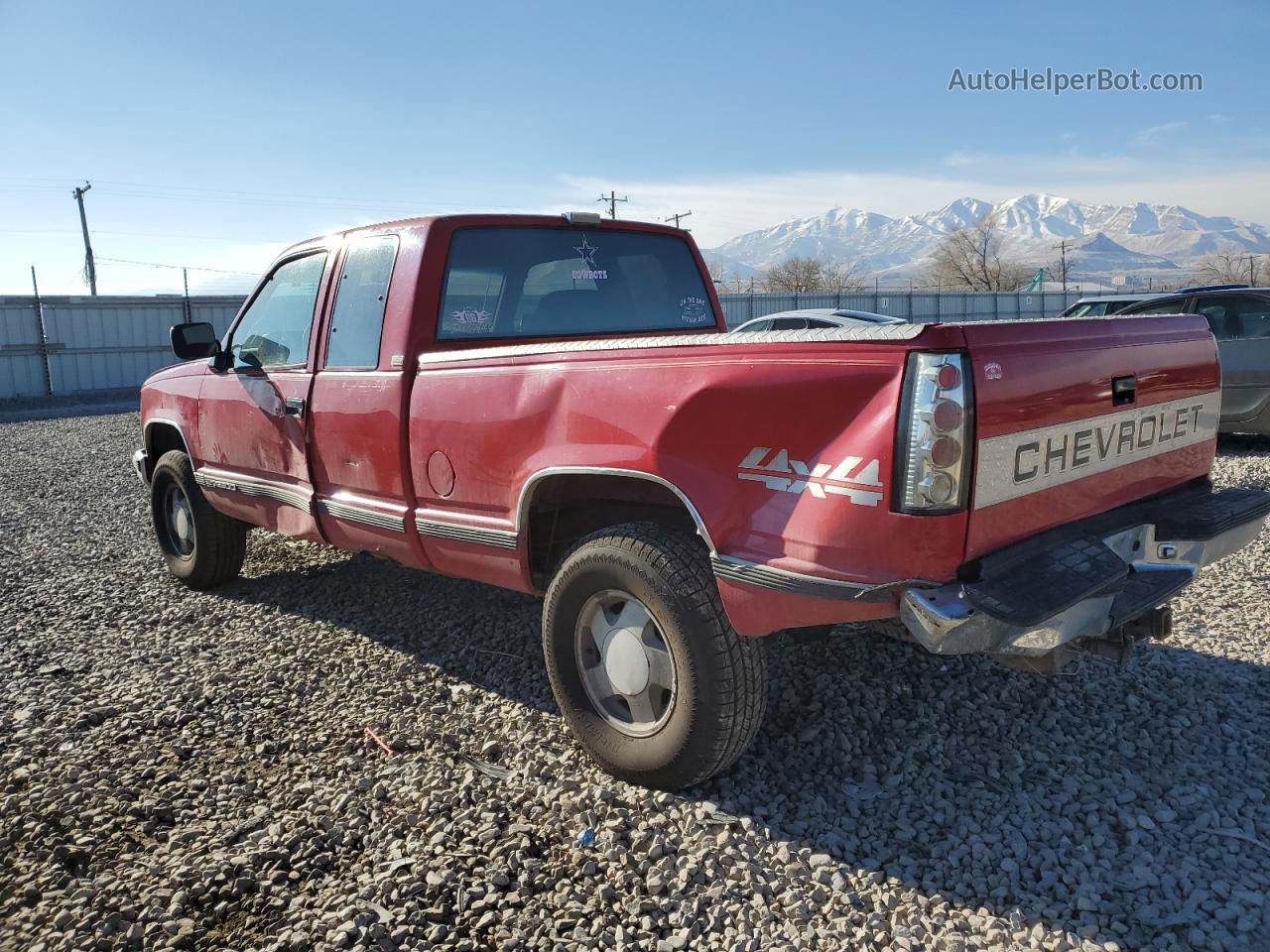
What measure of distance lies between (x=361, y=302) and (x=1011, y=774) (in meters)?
3.21

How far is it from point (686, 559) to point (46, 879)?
2093 millimetres

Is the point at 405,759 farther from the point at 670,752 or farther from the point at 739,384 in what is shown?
the point at 739,384

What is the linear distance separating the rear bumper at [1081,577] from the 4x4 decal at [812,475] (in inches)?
11.4

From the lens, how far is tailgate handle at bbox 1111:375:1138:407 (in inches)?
115

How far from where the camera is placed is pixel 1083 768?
3213 mm

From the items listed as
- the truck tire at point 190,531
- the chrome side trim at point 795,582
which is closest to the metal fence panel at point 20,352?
the truck tire at point 190,531

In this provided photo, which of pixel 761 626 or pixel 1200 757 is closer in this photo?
pixel 761 626

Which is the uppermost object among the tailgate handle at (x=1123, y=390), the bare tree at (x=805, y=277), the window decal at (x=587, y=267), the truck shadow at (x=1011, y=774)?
the bare tree at (x=805, y=277)

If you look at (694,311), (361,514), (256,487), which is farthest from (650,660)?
(256,487)

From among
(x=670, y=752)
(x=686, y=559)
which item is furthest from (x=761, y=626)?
(x=670, y=752)

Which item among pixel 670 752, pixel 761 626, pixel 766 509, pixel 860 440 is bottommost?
pixel 670 752

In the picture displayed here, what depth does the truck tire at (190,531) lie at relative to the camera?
554 centimetres

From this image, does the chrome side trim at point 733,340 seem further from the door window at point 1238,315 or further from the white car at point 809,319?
the white car at point 809,319

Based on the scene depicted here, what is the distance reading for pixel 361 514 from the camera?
4.09 metres
